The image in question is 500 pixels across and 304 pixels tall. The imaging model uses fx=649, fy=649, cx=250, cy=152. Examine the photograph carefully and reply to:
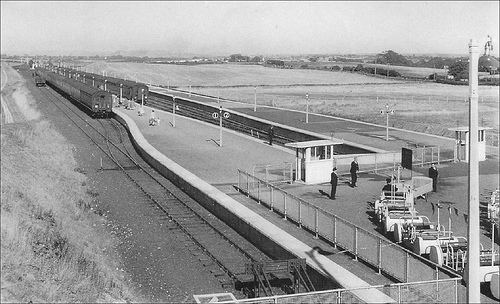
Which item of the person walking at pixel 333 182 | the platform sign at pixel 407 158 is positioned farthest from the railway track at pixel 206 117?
the person walking at pixel 333 182

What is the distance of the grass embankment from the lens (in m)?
15.0

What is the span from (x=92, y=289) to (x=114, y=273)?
84.0 inches

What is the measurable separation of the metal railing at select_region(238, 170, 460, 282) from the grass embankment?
5446 mm

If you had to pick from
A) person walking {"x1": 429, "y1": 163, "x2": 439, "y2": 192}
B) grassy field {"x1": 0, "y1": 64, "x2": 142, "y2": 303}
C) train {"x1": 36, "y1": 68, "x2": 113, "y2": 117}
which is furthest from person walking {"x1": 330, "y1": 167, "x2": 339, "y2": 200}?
train {"x1": 36, "y1": 68, "x2": 113, "y2": 117}

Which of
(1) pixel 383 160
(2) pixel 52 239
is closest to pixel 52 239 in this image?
(2) pixel 52 239

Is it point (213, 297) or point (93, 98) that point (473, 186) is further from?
point (93, 98)

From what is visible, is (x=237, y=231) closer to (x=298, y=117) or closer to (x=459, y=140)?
(x=459, y=140)

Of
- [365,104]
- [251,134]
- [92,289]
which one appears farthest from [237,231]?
[365,104]

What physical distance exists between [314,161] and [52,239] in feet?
37.2

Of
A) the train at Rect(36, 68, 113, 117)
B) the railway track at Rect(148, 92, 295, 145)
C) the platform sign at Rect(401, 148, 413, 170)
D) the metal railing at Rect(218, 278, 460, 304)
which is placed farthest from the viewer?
the train at Rect(36, 68, 113, 117)

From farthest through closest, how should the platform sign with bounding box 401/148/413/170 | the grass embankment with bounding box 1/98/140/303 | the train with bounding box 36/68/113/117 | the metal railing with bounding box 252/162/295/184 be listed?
1. the train with bounding box 36/68/113/117
2. the metal railing with bounding box 252/162/295/184
3. the platform sign with bounding box 401/148/413/170
4. the grass embankment with bounding box 1/98/140/303

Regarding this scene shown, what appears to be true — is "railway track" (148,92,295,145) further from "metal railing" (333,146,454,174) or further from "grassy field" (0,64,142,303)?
"grassy field" (0,64,142,303)

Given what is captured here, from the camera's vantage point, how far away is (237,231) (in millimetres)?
21078

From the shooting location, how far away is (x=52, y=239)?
749 inches
